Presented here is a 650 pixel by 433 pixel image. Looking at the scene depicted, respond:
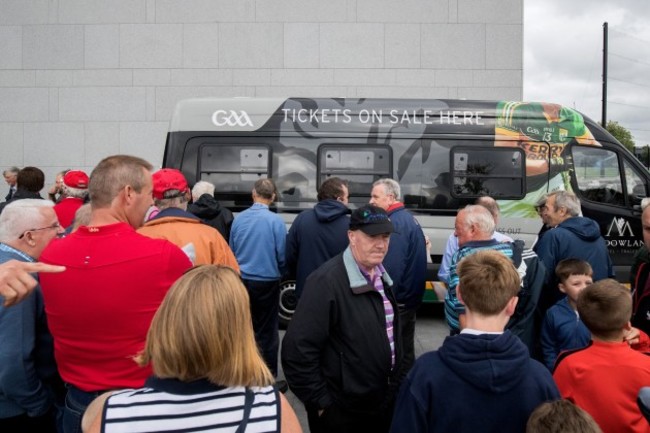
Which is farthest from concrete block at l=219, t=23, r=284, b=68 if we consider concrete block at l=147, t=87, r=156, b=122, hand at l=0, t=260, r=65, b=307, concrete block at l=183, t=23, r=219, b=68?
hand at l=0, t=260, r=65, b=307

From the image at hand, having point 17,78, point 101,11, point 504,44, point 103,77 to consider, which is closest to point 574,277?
point 504,44

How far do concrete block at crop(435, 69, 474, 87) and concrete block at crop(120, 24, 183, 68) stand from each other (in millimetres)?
5702

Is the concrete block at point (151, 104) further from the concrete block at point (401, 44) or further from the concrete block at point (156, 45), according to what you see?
the concrete block at point (401, 44)

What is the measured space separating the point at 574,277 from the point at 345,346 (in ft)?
6.00

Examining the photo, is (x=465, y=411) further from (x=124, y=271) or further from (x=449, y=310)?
(x=449, y=310)

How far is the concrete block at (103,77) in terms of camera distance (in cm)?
1234

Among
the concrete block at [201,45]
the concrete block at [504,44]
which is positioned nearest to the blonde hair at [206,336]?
the concrete block at [201,45]

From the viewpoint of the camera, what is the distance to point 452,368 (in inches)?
80.4

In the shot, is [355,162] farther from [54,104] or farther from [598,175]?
[54,104]

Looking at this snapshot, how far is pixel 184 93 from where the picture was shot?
1235 centimetres

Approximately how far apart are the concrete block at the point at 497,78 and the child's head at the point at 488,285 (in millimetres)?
10835

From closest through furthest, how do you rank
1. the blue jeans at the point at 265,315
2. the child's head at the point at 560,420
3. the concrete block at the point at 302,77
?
1. the child's head at the point at 560,420
2. the blue jeans at the point at 265,315
3. the concrete block at the point at 302,77

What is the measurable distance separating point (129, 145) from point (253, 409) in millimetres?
11739

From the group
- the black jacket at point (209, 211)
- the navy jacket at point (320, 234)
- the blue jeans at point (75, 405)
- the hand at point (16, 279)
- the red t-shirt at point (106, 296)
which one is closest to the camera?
the hand at point (16, 279)
